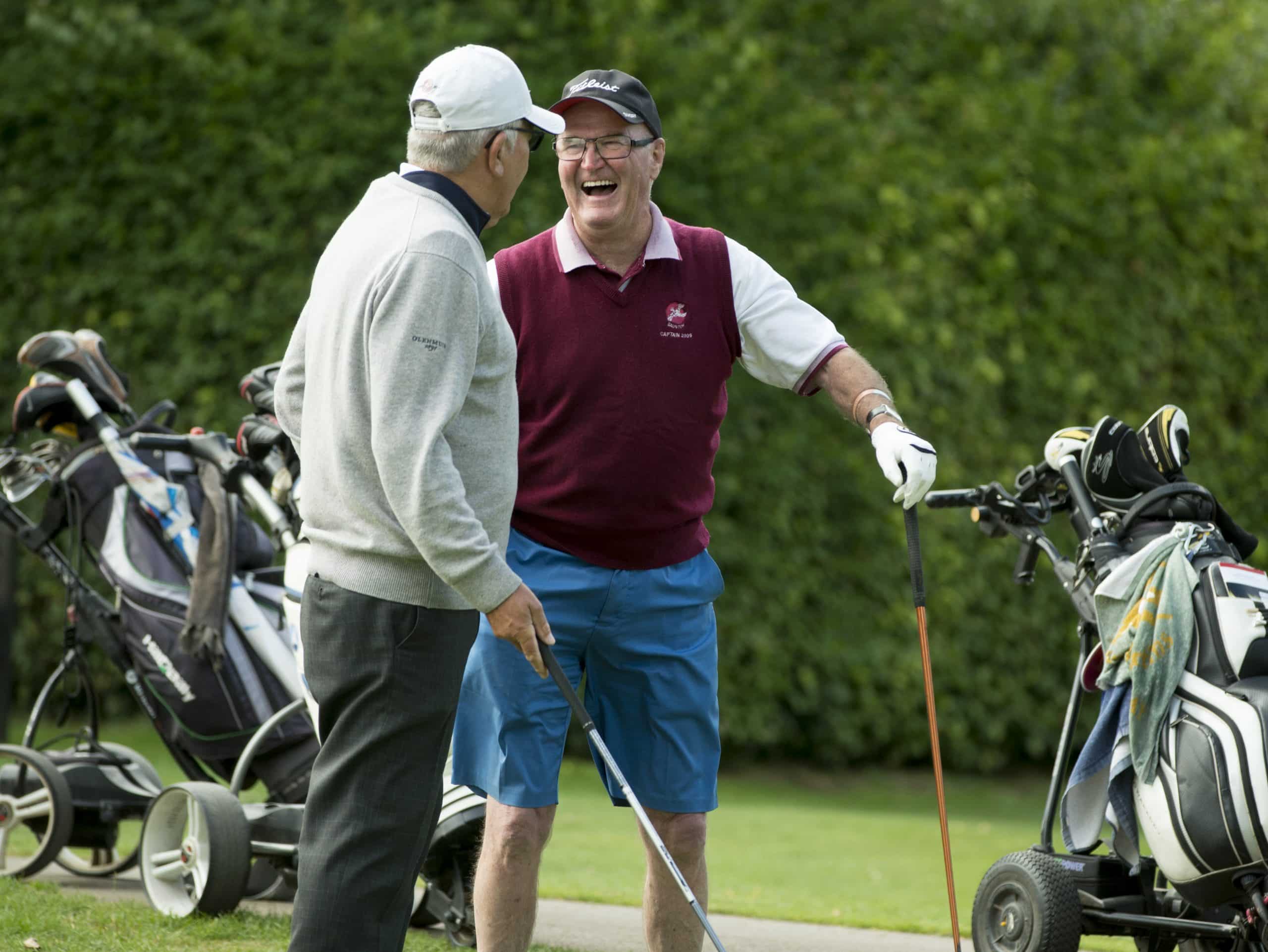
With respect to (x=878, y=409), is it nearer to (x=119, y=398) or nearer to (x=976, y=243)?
(x=119, y=398)

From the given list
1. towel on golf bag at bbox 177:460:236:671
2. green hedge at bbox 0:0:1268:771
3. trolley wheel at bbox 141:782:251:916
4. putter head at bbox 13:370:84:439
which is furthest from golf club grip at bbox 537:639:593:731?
green hedge at bbox 0:0:1268:771

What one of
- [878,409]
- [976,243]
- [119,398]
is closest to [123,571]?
[119,398]

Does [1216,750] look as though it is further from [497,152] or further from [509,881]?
[497,152]

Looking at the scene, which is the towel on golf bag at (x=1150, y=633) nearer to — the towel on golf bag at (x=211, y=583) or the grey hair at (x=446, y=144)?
the grey hair at (x=446, y=144)

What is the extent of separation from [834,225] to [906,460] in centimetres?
585

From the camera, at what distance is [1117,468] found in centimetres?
429

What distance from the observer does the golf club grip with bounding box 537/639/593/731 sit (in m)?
3.01

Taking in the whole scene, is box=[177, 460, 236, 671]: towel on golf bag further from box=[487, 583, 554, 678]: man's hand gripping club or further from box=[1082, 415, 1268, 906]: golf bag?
box=[1082, 415, 1268, 906]: golf bag

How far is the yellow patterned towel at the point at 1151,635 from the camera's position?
388 centimetres

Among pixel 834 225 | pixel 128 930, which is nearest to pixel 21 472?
pixel 128 930

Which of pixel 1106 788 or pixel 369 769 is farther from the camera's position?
pixel 1106 788

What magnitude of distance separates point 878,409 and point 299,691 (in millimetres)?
2254

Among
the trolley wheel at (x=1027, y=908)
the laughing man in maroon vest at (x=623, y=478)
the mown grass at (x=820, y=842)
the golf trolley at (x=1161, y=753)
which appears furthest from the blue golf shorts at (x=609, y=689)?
the mown grass at (x=820, y=842)

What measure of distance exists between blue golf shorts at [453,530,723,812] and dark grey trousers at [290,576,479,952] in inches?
27.8
